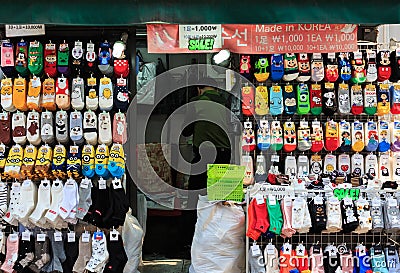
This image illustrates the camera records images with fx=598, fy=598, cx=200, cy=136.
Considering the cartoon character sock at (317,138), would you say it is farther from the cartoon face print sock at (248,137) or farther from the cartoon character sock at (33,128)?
the cartoon character sock at (33,128)

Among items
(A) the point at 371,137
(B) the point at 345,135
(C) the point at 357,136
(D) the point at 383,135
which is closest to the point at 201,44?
(B) the point at 345,135

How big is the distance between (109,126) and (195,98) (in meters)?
1.12

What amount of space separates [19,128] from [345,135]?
10.8 ft

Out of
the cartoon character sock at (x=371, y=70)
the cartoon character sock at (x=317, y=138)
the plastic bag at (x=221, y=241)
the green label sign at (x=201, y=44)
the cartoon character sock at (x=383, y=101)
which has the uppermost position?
the green label sign at (x=201, y=44)

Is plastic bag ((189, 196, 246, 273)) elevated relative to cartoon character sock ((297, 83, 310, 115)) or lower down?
lower down

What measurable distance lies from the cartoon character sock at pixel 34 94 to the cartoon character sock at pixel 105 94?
2.00 feet

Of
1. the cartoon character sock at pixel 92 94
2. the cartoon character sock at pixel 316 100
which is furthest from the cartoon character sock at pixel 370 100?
the cartoon character sock at pixel 92 94

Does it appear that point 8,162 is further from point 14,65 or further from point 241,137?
point 241,137

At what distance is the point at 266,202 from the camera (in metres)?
5.28

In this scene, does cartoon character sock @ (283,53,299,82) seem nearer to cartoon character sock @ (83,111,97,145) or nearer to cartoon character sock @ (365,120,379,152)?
cartoon character sock @ (365,120,379,152)

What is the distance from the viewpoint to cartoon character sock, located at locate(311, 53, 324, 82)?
6090mm

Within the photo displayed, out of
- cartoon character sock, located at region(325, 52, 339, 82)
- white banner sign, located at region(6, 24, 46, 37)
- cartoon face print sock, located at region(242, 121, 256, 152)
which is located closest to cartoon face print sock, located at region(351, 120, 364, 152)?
cartoon character sock, located at region(325, 52, 339, 82)

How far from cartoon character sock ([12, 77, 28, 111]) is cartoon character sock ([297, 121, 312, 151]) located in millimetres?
2773

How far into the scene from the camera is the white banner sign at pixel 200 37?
225 inches
